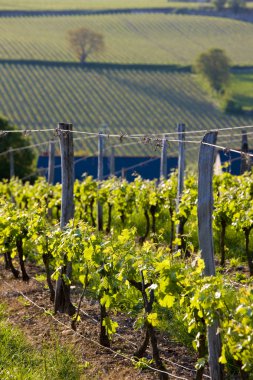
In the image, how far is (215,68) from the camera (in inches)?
3071

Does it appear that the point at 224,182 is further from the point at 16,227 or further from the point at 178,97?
the point at 178,97

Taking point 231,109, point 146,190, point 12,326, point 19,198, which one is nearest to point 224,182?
point 146,190

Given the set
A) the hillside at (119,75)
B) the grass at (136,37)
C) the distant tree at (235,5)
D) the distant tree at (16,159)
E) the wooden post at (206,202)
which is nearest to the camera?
the wooden post at (206,202)

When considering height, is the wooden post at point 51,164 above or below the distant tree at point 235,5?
below

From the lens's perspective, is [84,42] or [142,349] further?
[84,42]

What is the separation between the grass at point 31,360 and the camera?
748 cm

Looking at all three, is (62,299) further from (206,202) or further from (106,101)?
(106,101)

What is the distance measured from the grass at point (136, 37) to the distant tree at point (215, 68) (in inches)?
88.9

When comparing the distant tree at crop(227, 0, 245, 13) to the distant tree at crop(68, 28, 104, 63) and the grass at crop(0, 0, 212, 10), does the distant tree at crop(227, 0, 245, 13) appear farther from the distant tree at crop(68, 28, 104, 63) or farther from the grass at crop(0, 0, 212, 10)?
the distant tree at crop(68, 28, 104, 63)

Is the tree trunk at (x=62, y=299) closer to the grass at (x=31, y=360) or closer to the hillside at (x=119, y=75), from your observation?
the grass at (x=31, y=360)

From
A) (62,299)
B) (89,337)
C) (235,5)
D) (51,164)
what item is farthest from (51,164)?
(235,5)

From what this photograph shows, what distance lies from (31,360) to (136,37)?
89.5 meters

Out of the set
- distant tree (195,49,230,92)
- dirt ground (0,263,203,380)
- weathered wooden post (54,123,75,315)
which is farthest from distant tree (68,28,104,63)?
weathered wooden post (54,123,75,315)

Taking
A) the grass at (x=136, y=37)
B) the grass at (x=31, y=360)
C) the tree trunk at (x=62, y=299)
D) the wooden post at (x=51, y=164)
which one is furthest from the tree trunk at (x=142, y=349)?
the grass at (x=136, y=37)
